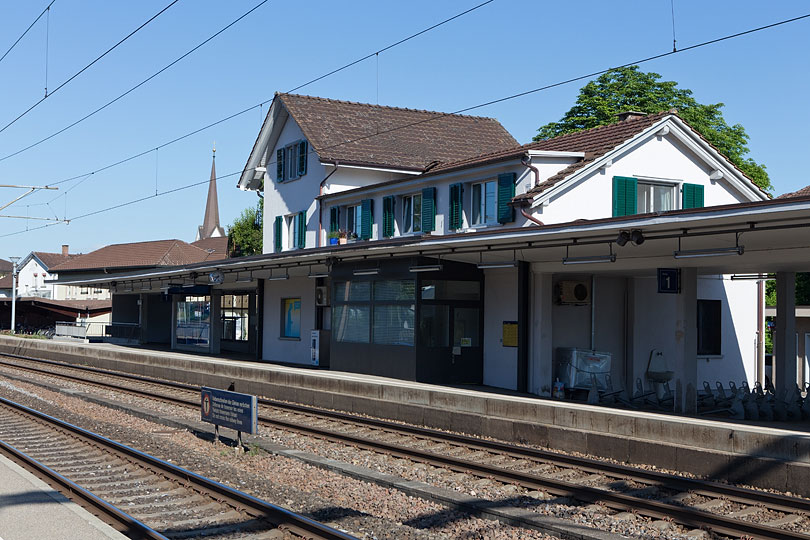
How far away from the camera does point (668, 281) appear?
57.2 feet

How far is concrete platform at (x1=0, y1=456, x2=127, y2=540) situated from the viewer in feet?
26.1

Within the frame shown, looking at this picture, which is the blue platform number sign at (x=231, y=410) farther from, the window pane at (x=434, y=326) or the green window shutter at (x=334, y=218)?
the green window shutter at (x=334, y=218)

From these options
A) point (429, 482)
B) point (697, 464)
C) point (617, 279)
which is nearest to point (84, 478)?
point (429, 482)

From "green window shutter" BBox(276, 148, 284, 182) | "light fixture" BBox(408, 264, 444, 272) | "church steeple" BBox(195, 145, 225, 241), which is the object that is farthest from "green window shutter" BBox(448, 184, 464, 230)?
"church steeple" BBox(195, 145, 225, 241)

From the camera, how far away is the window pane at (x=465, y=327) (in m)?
21.6

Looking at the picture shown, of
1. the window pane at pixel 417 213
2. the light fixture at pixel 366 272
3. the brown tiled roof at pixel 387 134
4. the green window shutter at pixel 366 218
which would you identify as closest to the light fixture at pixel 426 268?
the light fixture at pixel 366 272

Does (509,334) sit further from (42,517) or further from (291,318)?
(42,517)

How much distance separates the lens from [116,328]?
152 feet

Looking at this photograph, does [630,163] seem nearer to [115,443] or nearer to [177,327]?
[115,443]

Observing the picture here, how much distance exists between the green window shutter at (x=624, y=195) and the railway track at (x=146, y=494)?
14.8 meters

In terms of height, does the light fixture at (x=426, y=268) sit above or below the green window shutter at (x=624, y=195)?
below

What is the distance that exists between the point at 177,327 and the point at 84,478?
27.7 m

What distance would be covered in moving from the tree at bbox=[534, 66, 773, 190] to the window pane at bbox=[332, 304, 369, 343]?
25459 mm

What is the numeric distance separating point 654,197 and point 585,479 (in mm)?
14781
